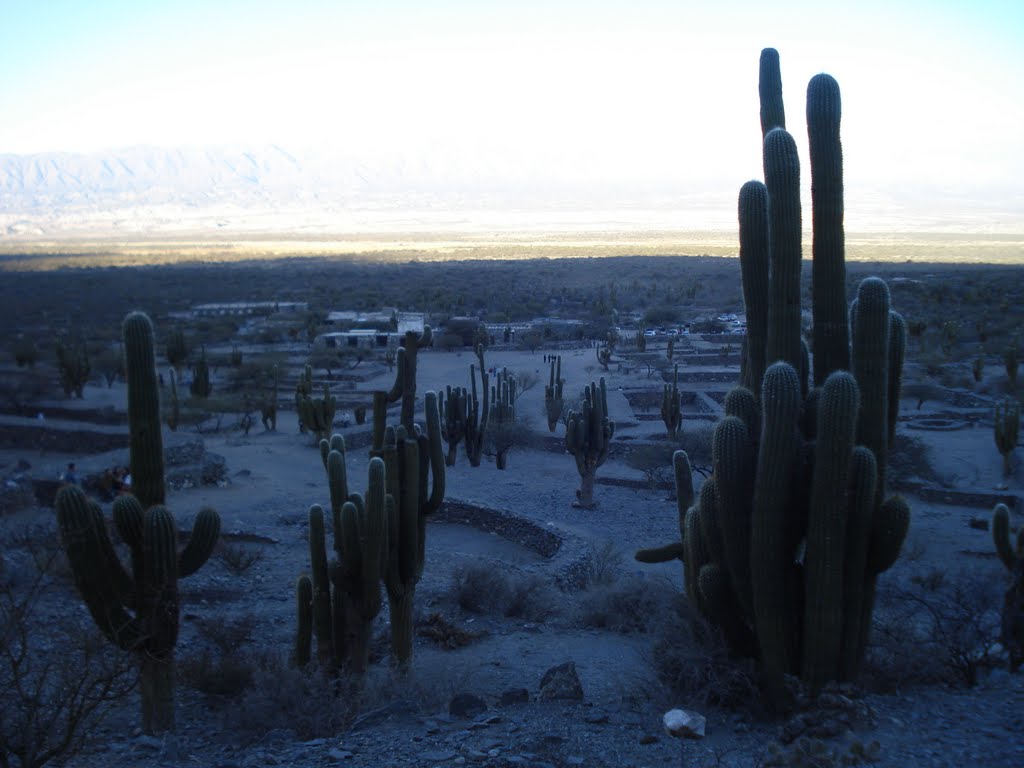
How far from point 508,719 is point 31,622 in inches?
265

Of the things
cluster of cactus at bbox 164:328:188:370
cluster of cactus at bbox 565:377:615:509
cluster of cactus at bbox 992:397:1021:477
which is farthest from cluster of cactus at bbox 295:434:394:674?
cluster of cactus at bbox 164:328:188:370

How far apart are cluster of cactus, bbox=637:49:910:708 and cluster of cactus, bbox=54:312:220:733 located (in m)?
4.57

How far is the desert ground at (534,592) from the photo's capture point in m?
6.99

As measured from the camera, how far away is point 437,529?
59.1 feet

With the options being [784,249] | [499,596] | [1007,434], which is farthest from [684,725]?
[1007,434]

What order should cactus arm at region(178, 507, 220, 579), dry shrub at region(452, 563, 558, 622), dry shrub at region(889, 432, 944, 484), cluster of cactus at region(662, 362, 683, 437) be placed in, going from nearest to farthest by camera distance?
cactus arm at region(178, 507, 220, 579)
dry shrub at region(452, 563, 558, 622)
dry shrub at region(889, 432, 944, 484)
cluster of cactus at region(662, 362, 683, 437)

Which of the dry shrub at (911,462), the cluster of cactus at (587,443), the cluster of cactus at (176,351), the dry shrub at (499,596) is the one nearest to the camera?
the dry shrub at (499,596)

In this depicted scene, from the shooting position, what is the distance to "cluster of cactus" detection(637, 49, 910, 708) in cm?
717

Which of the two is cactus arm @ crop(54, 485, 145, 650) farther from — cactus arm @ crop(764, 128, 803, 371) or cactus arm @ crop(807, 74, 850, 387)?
cactus arm @ crop(807, 74, 850, 387)

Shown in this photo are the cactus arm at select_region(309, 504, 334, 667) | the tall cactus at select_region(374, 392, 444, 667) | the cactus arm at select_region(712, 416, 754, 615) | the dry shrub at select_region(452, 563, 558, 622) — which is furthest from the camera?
the dry shrub at select_region(452, 563, 558, 622)

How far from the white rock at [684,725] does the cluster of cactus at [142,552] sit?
4130 mm

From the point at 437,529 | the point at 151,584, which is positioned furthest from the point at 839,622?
the point at 437,529

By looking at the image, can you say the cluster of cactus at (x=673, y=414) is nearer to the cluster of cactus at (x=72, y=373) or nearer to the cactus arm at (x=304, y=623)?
the cactus arm at (x=304, y=623)

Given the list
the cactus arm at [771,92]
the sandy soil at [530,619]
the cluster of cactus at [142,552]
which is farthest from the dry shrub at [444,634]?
the cactus arm at [771,92]
